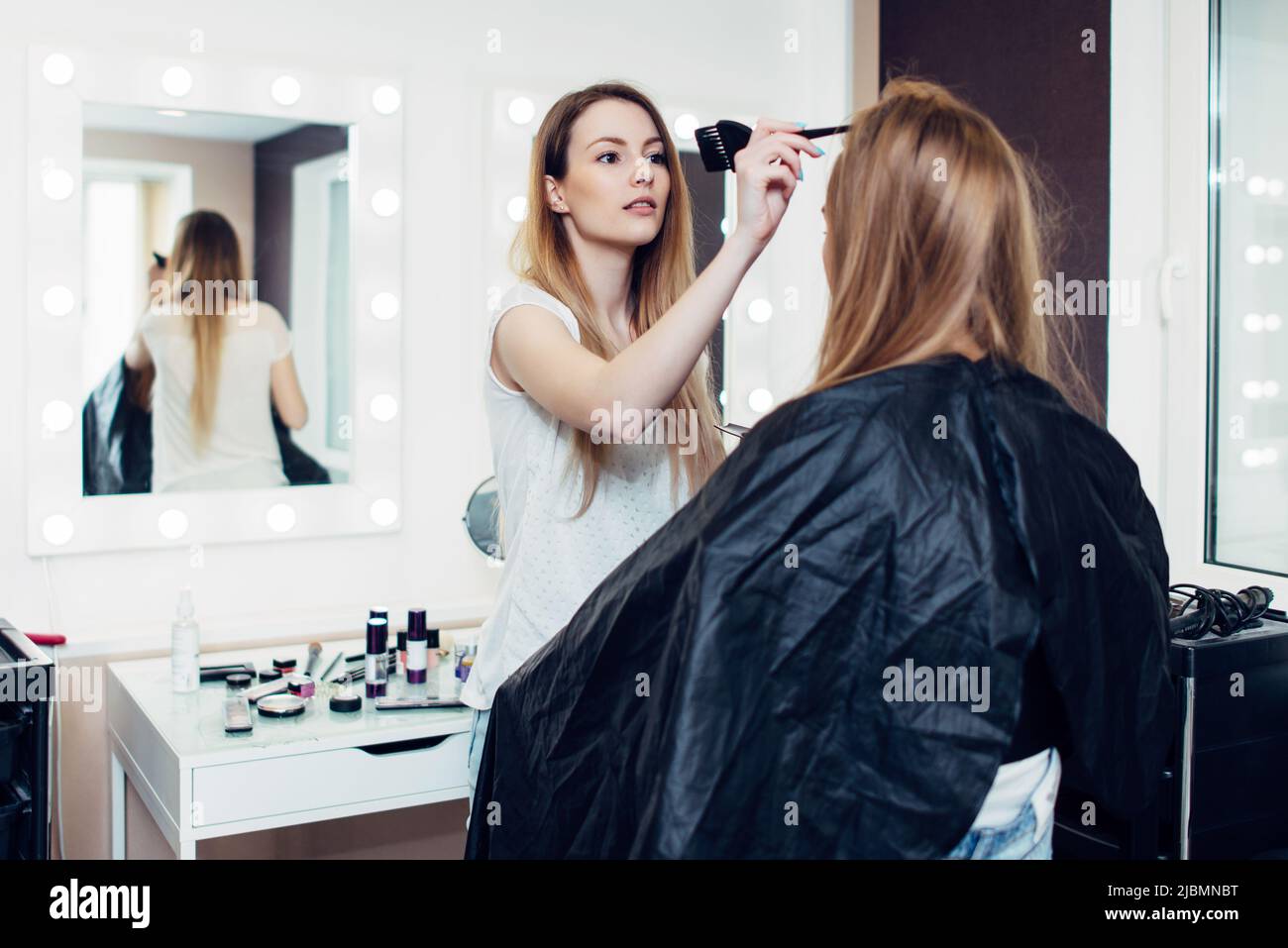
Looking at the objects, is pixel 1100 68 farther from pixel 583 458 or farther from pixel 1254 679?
pixel 583 458

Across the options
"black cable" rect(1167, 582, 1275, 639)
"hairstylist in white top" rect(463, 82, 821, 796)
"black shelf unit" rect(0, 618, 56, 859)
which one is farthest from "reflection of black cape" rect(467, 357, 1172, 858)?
"black shelf unit" rect(0, 618, 56, 859)

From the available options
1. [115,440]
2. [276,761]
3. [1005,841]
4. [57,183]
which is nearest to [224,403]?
Answer: [115,440]

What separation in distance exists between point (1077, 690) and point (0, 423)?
160 cm

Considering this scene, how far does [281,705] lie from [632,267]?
0.78 meters

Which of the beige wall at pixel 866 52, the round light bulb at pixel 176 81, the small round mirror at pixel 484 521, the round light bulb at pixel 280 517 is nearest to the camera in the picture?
the round light bulb at pixel 176 81

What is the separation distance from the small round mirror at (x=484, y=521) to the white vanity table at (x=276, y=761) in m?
0.36

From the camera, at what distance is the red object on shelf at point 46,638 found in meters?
1.86

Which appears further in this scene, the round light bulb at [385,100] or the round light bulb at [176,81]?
the round light bulb at [385,100]

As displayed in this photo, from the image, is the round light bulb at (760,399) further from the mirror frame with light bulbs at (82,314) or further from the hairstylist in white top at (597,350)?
→ the hairstylist in white top at (597,350)

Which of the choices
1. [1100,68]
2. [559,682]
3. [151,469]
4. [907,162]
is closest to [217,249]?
[151,469]

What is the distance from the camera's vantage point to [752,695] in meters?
0.99

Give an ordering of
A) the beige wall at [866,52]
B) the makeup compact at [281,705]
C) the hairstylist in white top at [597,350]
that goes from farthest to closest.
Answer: the beige wall at [866,52] < the makeup compact at [281,705] < the hairstylist in white top at [597,350]

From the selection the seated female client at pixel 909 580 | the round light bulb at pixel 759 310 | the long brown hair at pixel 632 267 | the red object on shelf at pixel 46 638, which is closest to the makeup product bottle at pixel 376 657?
the red object on shelf at pixel 46 638

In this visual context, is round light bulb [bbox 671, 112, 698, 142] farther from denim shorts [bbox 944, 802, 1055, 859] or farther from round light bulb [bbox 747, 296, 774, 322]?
denim shorts [bbox 944, 802, 1055, 859]
